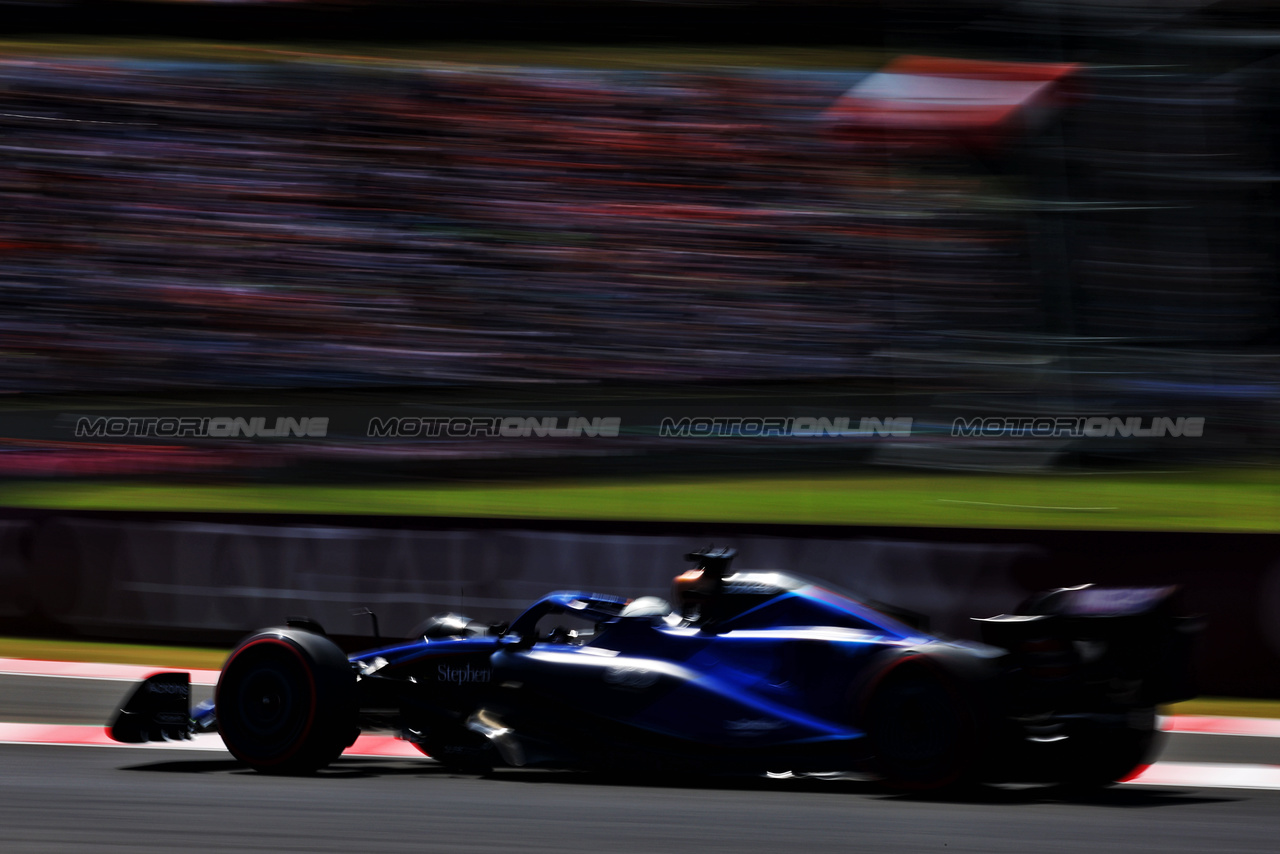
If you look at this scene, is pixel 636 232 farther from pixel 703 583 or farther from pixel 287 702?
pixel 287 702

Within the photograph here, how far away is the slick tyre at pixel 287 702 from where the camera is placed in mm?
6266

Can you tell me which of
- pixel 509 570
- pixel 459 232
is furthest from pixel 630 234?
pixel 509 570

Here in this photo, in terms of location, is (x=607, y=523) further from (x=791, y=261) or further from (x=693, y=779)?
(x=791, y=261)

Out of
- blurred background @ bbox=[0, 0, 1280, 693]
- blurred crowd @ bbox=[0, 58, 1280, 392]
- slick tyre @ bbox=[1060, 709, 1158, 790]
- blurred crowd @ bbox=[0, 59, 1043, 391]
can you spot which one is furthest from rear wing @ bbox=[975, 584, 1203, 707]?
blurred crowd @ bbox=[0, 59, 1043, 391]

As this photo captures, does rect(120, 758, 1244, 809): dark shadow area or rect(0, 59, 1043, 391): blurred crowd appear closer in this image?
rect(120, 758, 1244, 809): dark shadow area

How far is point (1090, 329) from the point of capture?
1333 cm

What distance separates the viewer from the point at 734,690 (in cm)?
594

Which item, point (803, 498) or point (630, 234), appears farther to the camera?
point (630, 234)

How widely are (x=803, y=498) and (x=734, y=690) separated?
6570 mm

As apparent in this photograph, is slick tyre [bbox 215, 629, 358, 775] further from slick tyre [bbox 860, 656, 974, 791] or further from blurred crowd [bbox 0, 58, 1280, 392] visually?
blurred crowd [bbox 0, 58, 1280, 392]

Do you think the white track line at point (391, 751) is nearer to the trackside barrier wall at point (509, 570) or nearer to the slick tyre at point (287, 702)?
the slick tyre at point (287, 702)

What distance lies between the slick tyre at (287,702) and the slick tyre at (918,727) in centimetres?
226

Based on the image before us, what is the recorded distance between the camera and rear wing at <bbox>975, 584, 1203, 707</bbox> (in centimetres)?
573

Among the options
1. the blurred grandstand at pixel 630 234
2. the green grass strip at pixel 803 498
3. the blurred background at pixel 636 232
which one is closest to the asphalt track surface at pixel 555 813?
the green grass strip at pixel 803 498
